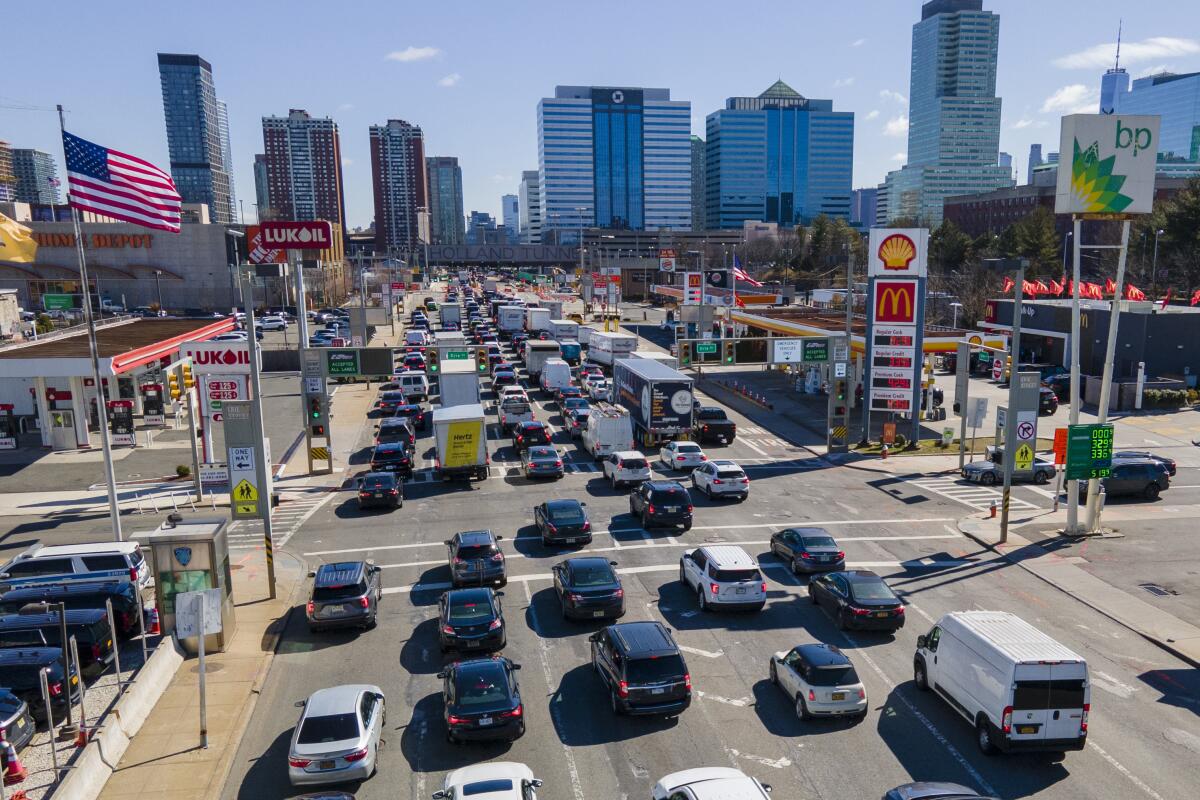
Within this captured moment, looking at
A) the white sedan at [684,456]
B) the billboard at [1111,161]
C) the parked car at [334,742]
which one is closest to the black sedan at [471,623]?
the parked car at [334,742]

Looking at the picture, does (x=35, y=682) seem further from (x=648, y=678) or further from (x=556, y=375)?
(x=556, y=375)

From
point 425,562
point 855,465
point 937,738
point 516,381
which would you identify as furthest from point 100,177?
point 516,381

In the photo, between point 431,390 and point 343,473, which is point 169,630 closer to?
point 343,473

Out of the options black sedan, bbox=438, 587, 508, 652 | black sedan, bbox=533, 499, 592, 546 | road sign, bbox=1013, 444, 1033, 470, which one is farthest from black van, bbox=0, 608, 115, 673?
road sign, bbox=1013, 444, 1033, 470

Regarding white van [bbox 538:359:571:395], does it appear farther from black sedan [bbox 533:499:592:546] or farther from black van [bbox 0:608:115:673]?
black van [bbox 0:608:115:673]

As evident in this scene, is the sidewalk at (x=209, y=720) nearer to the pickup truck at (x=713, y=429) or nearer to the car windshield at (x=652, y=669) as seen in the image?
the car windshield at (x=652, y=669)

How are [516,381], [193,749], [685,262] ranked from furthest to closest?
[685,262], [516,381], [193,749]

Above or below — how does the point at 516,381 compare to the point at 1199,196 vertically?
below
